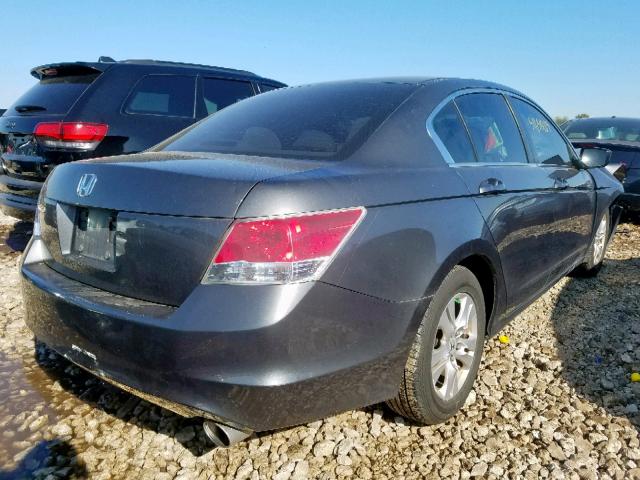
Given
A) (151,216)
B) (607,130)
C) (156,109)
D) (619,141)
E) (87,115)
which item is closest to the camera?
(151,216)

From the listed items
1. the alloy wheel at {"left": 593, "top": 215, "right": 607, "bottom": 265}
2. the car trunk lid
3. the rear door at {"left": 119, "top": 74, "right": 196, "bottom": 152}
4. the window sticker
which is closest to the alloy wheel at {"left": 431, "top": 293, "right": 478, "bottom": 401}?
the car trunk lid

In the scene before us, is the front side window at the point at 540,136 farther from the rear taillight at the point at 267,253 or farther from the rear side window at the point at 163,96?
the rear side window at the point at 163,96

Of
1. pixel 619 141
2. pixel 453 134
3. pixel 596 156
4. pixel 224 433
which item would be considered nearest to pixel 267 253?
pixel 224 433

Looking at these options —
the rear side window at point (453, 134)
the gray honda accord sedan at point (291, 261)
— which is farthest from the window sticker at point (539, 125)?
the rear side window at point (453, 134)

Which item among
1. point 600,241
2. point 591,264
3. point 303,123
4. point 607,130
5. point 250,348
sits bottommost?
point 591,264

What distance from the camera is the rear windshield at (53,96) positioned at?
4.23 m

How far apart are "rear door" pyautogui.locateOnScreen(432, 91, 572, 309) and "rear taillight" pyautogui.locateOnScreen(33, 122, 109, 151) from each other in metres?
2.95

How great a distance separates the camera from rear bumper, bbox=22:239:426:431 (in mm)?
1511

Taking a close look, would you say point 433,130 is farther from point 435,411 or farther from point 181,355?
point 181,355

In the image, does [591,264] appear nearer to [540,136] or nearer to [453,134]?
[540,136]

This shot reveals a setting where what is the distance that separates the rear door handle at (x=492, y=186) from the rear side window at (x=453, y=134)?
5.1 inches

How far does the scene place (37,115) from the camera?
4.22m

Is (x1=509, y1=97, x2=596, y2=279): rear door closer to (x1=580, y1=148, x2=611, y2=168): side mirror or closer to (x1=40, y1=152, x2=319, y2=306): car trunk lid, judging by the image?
(x1=580, y1=148, x2=611, y2=168): side mirror

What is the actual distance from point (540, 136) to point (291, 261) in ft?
8.24
